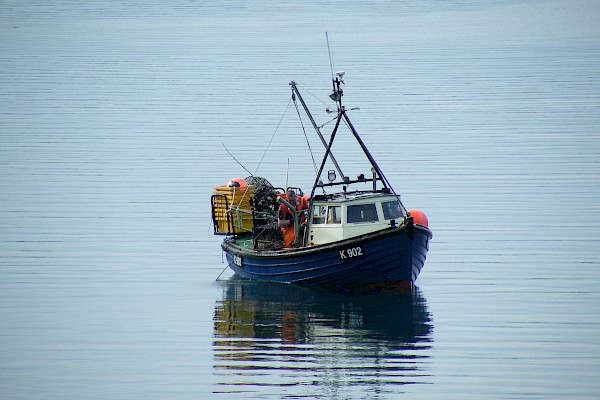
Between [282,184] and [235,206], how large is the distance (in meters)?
14.2

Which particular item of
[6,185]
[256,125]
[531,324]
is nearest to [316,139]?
[256,125]

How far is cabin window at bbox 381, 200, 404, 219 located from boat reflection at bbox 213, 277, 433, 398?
7.12 feet

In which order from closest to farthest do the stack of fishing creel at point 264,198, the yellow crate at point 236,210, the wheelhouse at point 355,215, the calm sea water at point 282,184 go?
the calm sea water at point 282,184
the wheelhouse at point 355,215
the yellow crate at point 236,210
the stack of fishing creel at point 264,198

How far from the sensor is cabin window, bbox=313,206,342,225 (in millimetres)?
30522

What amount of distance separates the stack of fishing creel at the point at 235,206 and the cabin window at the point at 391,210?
5.15 m

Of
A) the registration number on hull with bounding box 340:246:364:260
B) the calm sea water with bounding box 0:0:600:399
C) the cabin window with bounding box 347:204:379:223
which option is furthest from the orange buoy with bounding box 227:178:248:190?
the registration number on hull with bounding box 340:246:364:260

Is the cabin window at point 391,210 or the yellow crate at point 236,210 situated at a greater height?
the yellow crate at point 236,210

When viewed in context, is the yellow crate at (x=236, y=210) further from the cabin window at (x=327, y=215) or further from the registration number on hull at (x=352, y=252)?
the registration number on hull at (x=352, y=252)

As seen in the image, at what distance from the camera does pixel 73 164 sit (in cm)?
5750

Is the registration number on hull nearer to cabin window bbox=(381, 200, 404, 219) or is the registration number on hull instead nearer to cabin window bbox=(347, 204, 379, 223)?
cabin window bbox=(347, 204, 379, 223)

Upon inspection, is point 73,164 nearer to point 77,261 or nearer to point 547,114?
point 77,261

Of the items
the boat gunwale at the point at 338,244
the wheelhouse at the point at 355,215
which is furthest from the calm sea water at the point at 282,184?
the wheelhouse at the point at 355,215

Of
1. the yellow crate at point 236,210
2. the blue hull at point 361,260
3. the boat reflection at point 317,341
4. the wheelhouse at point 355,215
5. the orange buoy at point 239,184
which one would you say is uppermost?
the orange buoy at point 239,184

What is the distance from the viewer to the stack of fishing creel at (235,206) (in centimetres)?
3425
